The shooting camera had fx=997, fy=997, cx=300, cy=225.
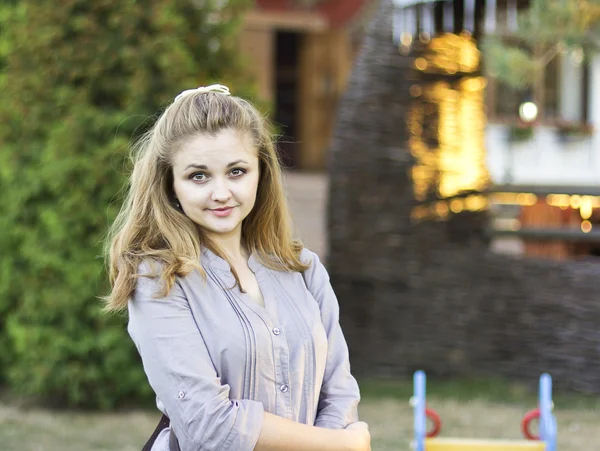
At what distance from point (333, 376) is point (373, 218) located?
4.58 m

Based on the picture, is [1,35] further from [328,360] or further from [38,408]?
[328,360]

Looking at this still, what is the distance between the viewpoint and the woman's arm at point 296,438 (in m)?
1.98

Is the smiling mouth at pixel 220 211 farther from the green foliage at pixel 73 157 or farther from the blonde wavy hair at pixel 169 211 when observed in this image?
the green foliage at pixel 73 157

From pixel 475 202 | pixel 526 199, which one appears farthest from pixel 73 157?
pixel 526 199

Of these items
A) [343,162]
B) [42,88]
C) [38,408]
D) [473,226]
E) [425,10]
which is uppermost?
[425,10]

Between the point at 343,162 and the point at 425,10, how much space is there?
1286 mm

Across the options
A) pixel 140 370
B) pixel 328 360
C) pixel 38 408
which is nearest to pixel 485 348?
pixel 140 370

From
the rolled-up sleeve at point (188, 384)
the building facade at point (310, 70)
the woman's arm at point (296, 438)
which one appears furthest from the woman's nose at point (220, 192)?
the building facade at point (310, 70)

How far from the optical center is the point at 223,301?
6.78ft

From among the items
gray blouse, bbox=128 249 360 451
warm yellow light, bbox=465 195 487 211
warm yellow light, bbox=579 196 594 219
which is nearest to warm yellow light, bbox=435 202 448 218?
warm yellow light, bbox=465 195 487 211

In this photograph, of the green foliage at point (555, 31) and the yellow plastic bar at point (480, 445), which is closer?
the yellow plastic bar at point (480, 445)

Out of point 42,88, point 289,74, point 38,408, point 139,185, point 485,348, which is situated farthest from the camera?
point 289,74

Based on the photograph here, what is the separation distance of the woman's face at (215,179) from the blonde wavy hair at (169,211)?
2cm

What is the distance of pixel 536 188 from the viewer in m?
7.05
